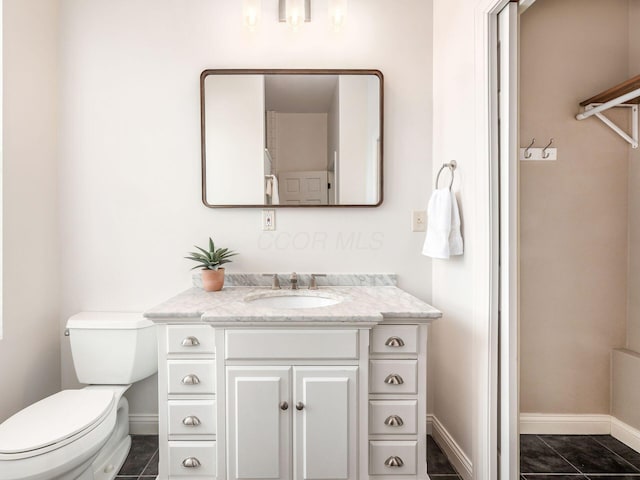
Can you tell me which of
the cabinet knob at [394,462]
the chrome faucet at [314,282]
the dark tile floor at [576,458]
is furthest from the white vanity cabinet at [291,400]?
the dark tile floor at [576,458]

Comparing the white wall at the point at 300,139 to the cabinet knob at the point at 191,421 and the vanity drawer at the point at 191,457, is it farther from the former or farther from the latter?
the vanity drawer at the point at 191,457

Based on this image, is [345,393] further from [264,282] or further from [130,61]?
[130,61]

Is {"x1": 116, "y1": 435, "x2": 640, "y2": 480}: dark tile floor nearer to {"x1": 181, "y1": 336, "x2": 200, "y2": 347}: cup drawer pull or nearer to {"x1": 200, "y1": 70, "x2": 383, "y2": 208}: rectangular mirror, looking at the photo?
{"x1": 181, "y1": 336, "x2": 200, "y2": 347}: cup drawer pull

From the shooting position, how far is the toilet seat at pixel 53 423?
1077 mm

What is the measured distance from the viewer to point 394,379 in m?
1.33

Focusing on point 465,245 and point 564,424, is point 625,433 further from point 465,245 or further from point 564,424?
point 465,245

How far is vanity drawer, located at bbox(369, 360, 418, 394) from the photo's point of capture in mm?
1333

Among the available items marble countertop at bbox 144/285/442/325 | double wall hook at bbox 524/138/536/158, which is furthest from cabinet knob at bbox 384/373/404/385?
double wall hook at bbox 524/138/536/158

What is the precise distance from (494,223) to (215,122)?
144 cm

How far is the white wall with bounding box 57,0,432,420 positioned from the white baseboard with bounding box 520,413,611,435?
3.61 ft

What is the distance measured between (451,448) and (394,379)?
2.14ft

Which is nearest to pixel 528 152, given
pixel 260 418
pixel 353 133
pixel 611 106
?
pixel 611 106

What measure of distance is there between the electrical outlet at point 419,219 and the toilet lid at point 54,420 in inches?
63.5

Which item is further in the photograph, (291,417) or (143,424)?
(143,424)
